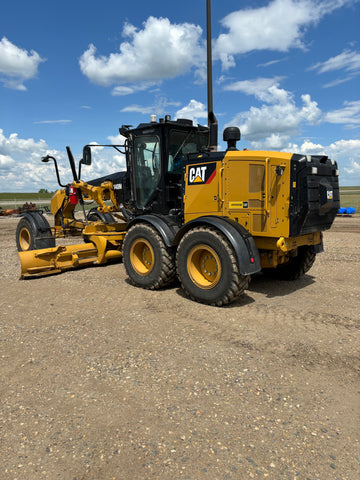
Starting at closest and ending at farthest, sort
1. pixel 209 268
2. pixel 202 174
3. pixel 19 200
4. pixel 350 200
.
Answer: pixel 209 268 → pixel 202 174 → pixel 350 200 → pixel 19 200

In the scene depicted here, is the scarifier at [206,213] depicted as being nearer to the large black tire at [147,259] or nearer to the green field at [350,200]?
the large black tire at [147,259]

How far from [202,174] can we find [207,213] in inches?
25.0

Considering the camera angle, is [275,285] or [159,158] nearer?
[275,285]

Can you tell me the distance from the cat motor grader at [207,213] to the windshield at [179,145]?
19mm

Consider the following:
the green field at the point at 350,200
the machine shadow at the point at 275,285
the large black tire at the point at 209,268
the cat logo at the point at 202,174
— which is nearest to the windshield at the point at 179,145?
the cat logo at the point at 202,174

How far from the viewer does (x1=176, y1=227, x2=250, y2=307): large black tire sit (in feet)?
16.4

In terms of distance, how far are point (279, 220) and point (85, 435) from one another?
3667 mm

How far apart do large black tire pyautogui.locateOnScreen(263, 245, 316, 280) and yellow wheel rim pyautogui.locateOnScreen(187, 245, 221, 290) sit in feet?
6.25

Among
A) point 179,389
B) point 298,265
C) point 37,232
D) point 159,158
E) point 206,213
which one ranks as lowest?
point 179,389

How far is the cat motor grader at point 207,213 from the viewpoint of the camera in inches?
197

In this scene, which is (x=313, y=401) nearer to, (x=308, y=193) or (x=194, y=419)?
(x=194, y=419)

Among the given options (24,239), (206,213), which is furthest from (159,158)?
(24,239)

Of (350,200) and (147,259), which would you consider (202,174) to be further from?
(350,200)

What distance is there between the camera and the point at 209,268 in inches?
218
